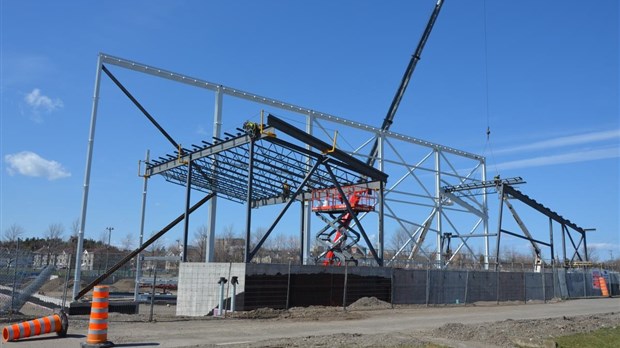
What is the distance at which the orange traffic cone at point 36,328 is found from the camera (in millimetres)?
10555

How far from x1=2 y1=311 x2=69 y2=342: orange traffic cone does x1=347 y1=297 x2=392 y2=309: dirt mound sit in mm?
12152

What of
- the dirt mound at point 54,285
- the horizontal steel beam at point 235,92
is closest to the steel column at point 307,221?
the horizontal steel beam at point 235,92

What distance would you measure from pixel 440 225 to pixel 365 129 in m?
10.7

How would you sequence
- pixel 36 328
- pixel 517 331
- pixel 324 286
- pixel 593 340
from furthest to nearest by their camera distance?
pixel 324 286, pixel 517 331, pixel 593 340, pixel 36 328

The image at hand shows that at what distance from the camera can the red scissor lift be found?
94.0 ft

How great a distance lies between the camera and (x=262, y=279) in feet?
61.9

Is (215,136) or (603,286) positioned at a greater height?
(215,136)

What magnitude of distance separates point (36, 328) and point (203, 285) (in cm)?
904

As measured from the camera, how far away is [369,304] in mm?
21938

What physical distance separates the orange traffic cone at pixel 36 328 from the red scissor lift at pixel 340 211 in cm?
1814

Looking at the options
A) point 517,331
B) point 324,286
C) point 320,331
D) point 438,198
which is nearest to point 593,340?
point 517,331

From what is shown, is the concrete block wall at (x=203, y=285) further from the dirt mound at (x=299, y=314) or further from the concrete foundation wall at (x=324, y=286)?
the dirt mound at (x=299, y=314)

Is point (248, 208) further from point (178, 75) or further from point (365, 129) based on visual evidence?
point (365, 129)

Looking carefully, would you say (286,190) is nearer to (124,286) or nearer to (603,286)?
(603,286)
